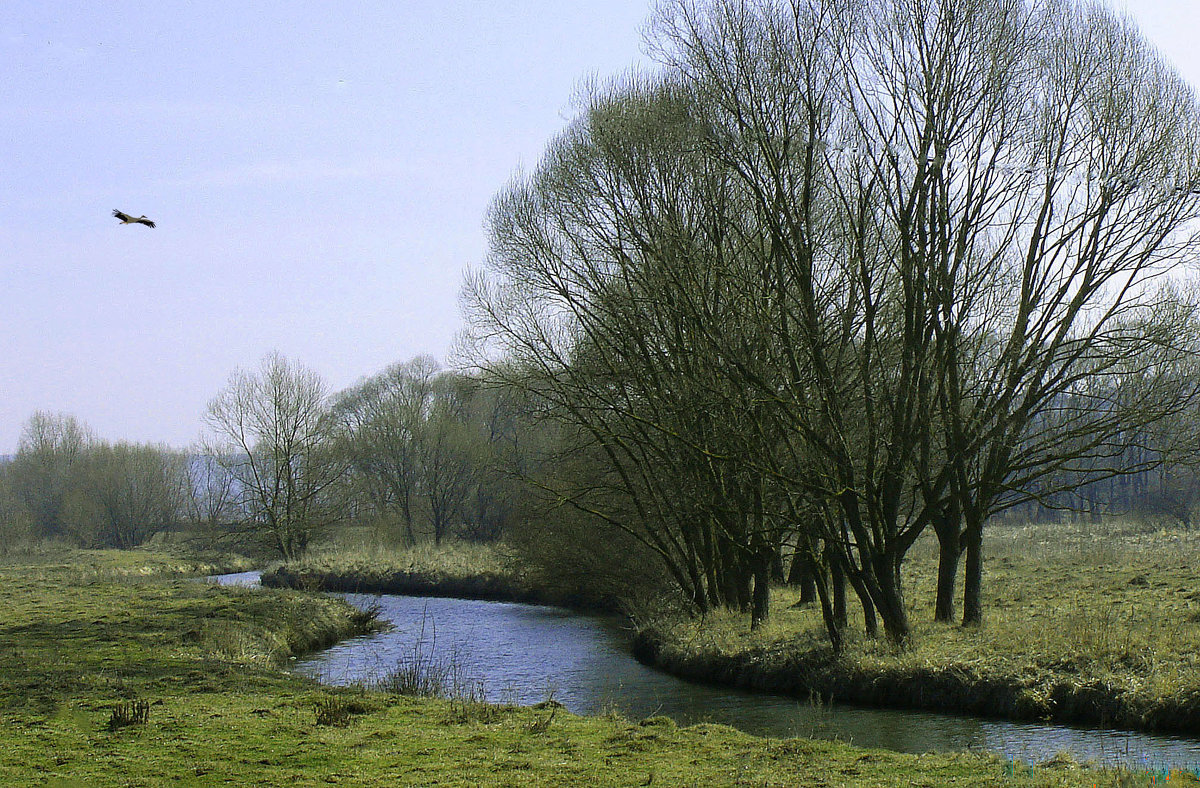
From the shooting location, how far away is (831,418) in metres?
13.4

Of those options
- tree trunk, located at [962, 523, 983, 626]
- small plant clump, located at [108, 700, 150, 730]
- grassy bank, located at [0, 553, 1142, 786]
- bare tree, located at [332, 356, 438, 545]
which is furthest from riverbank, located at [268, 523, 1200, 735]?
bare tree, located at [332, 356, 438, 545]

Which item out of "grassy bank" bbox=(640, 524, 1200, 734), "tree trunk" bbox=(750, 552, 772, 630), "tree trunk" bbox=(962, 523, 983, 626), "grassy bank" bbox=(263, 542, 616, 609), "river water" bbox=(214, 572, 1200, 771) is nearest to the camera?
"river water" bbox=(214, 572, 1200, 771)

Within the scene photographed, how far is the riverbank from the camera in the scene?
38.9ft

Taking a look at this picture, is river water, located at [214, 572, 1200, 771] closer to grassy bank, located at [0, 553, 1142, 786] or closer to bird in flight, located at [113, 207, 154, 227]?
grassy bank, located at [0, 553, 1142, 786]

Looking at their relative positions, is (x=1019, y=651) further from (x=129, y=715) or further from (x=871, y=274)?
(x=129, y=715)

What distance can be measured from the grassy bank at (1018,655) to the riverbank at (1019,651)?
20mm

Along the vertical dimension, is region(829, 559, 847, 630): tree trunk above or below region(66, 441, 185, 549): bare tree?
below

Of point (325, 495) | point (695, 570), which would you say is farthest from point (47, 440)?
point (695, 570)

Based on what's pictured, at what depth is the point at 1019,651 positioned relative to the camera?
13.8 metres

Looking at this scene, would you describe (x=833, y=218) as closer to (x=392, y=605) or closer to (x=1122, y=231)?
(x=1122, y=231)

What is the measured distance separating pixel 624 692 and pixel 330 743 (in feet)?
23.7

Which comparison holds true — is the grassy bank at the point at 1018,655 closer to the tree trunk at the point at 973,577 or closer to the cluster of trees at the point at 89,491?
the tree trunk at the point at 973,577

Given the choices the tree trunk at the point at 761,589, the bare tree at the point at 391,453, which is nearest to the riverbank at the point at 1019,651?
the tree trunk at the point at 761,589

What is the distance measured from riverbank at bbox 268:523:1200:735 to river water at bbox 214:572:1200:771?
0.43 meters
